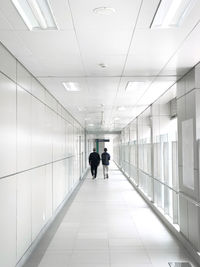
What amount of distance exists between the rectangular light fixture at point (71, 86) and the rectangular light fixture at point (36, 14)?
8.84ft

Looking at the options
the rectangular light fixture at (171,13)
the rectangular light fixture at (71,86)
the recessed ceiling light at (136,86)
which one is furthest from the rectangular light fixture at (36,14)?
the recessed ceiling light at (136,86)

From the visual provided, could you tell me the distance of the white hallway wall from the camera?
11.2 feet

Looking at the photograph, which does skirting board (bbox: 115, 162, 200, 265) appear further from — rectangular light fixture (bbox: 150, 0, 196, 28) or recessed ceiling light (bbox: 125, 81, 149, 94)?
rectangular light fixture (bbox: 150, 0, 196, 28)

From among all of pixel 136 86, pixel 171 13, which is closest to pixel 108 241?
pixel 136 86

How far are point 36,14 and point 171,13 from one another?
1228mm

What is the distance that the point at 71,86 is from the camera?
6.07 metres

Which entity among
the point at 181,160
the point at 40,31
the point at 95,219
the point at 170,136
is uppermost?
the point at 40,31

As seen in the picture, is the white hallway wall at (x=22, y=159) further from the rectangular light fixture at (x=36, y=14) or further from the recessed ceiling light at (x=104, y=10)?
the recessed ceiling light at (x=104, y=10)

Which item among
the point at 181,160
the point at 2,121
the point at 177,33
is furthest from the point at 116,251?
the point at 177,33

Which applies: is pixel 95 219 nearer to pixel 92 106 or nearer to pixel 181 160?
pixel 181 160

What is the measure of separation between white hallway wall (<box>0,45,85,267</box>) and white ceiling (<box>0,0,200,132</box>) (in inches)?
12.2

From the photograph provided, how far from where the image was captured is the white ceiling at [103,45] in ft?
8.74

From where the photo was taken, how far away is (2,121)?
332 centimetres

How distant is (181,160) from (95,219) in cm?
261
